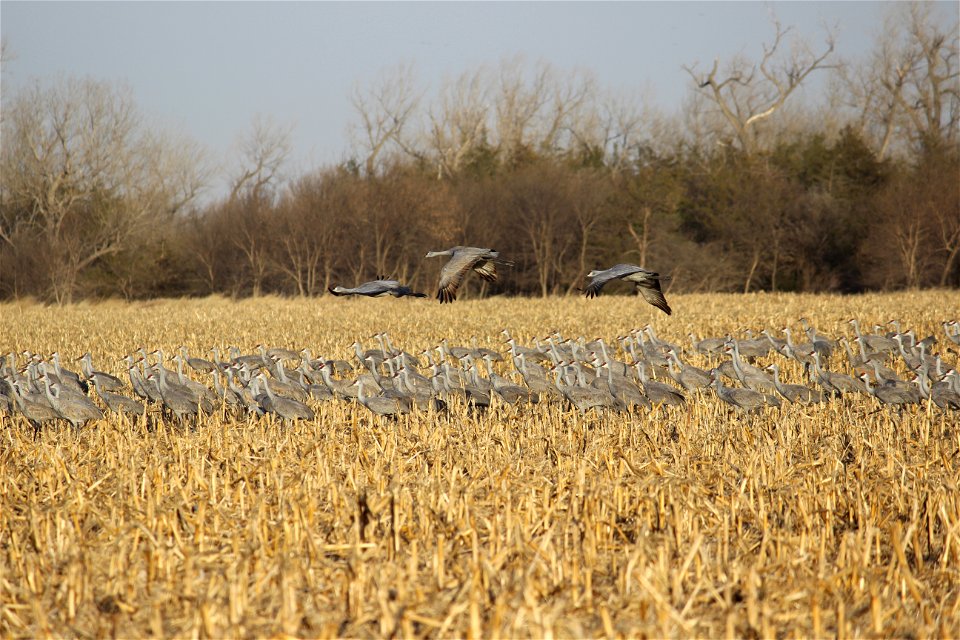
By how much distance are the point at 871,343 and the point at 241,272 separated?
96.1 ft

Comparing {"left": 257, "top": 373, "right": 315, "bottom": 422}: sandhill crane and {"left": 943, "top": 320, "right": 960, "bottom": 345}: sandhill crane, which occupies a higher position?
{"left": 943, "top": 320, "right": 960, "bottom": 345}: sandhill crane

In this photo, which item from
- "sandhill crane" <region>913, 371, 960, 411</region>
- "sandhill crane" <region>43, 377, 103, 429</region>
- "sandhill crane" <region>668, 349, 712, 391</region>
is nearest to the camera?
"sandhill crane" <region>913, 371, 960, 411</region>

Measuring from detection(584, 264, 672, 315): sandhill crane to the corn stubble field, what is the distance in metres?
1.18

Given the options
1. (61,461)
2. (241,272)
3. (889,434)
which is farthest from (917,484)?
(241,272)

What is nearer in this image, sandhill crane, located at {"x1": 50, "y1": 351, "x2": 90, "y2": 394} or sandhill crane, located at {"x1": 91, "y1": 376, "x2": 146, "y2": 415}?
sandhill crane, located at {"x1": 91, "y1": 376, "x2": 146, "y2": 415}

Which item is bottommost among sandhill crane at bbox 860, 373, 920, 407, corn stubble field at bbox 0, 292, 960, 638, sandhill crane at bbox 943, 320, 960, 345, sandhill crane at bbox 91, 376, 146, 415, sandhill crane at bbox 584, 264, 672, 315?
corn stubble field at bbox 0, 292, 960, 638

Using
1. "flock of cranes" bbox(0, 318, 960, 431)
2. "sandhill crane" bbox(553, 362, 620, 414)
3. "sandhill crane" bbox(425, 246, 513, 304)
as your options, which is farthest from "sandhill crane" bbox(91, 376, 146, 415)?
"sandhill crane" bbox(553, 362, 620, 414)

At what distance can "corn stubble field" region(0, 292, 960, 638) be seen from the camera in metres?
4.30

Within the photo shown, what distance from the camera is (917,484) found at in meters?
6.17

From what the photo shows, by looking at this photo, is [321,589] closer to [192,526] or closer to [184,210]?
[192,526]

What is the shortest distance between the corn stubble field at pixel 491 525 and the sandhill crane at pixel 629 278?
118 cm

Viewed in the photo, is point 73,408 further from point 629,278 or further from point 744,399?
point 744,399

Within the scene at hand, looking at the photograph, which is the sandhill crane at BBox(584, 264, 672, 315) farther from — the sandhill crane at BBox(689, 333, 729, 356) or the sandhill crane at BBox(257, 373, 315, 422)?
the sandhill crane at BBox(689, 333, 729, 356)

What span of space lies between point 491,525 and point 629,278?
11.4 feet
